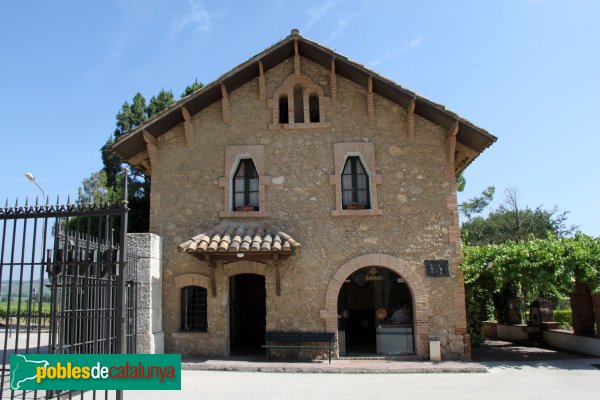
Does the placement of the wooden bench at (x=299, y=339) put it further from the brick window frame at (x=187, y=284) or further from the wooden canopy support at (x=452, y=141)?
the wooden canopy support at (x=452, y=141)

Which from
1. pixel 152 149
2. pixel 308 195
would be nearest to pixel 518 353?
pixel 308 195

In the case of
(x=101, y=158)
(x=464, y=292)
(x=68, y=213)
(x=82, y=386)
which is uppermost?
(x=101, y=158)

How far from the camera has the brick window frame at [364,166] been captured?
11.9 metres

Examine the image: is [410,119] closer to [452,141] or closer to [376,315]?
[452,141]

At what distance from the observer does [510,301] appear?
17109 millimetres

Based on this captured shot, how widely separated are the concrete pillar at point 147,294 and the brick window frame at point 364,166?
4.52m

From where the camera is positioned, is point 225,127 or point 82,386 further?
point 225,127

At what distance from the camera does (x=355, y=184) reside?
12.4 metres

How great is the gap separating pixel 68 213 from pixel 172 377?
2.35m

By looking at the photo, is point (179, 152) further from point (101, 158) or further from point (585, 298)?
point (101, 158)

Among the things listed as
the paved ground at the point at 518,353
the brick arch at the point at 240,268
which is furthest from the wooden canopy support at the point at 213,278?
the paved ground at the point at 518,353

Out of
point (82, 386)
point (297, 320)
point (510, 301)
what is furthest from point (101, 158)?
point (82, 386)

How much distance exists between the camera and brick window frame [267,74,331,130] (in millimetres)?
12453

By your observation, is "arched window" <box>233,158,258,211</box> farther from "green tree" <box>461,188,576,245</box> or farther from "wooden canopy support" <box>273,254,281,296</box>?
"green tree" <box>461,188,576,245</box>
